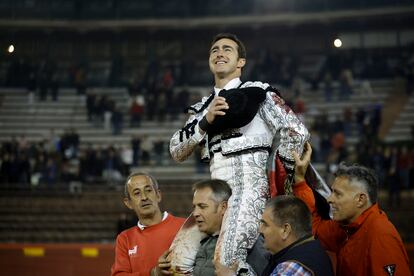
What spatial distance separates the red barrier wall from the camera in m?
11.0

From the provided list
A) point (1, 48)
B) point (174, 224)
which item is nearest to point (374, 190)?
point (174, 224)

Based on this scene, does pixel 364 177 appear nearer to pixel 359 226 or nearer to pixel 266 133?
pixel 359 226

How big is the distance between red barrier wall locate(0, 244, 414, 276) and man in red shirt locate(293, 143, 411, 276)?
6555 mm

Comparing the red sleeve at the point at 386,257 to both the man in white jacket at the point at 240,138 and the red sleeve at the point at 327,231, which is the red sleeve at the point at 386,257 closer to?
the red sleeve at the point at 327,231

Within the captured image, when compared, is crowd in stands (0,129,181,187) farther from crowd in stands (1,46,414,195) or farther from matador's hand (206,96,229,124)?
matador's hand (206,96,229,124)

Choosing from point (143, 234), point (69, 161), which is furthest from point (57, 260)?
point (69, 161)

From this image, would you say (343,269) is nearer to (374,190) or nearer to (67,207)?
(374,190)

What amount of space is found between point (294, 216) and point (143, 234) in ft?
5.16

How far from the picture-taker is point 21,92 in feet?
80.5

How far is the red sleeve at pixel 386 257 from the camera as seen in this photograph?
13.6 feet

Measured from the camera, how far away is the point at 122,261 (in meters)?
5.12

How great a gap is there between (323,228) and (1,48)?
7.87 meters

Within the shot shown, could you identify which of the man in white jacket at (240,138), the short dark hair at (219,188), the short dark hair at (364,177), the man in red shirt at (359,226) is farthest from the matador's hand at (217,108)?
the short dark hair at (364,177)

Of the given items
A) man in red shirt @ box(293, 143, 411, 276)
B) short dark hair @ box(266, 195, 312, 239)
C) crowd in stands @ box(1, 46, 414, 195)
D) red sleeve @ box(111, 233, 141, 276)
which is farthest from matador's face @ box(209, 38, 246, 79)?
crowd in stands @ box(1, 46, 414, 195)
